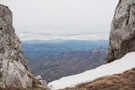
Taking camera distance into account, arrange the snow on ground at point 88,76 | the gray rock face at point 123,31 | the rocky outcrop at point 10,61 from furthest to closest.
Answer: the gray rock face at point 123,31, the snow on ground at point 88,76, the rocky outcrop at point 10,61

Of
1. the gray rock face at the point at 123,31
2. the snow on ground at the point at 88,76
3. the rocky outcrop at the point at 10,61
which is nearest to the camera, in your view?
the rocky outcrop at the point at 10,61

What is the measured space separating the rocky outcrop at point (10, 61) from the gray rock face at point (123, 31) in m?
30.3

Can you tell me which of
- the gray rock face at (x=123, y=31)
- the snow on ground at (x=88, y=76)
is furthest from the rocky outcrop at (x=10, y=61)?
the gray rock face at (x=123, y=31)

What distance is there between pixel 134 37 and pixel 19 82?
35.1 metres

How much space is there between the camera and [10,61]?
19.6 metres

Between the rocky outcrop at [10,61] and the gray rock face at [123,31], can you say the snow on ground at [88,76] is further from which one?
the gray rock face at [123,31]

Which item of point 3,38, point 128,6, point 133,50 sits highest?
point 128,6

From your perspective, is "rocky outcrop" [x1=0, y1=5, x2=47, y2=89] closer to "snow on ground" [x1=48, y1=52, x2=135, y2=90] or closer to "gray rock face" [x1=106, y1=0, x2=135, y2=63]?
"snow on ground" [x1=48, y1=52, x2=135, y2=90]

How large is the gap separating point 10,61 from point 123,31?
35.1 meters

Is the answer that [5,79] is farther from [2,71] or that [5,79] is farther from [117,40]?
[117,40]

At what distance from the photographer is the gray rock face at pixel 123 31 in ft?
133

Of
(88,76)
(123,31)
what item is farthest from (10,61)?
(123,31)

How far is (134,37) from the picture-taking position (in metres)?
39.8

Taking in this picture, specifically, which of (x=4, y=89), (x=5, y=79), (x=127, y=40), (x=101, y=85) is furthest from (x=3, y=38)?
(x=127, y=40)
